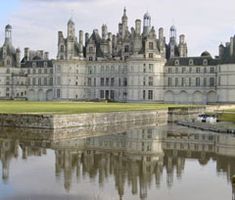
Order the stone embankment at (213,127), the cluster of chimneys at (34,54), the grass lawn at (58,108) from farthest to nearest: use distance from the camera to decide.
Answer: the cluster of chimneys at (34,54) < the grass lawn at (58,108) < the stone embankment at (213,127)

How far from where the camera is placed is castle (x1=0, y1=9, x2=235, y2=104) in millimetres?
92375

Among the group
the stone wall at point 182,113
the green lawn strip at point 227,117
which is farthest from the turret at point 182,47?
the green lawn strip at point 227,117

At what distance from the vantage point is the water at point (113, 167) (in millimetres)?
13828

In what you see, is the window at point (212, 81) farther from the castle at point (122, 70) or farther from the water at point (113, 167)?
the water at point (113, 167)

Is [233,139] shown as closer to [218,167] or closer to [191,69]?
[218,167]

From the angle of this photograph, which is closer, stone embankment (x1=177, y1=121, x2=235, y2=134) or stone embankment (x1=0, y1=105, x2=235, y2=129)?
stone embankment (x1=0, y1=105, x2=235, y2=129)

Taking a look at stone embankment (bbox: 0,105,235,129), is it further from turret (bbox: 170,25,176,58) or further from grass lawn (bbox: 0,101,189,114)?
turret (bbox: 170,25,176,58)

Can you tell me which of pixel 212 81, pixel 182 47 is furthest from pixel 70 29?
pixel 212 81

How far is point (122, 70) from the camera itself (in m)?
97.9

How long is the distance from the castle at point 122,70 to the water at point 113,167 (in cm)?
6400

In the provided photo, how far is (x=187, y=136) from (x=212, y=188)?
635 inches

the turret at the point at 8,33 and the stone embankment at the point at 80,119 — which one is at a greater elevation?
the turret at the point at 8,33

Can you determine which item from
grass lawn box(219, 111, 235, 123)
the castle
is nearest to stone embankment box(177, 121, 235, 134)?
grass lawn box(219, 111, 235, 123)

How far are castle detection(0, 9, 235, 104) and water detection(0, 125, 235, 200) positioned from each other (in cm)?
6400
